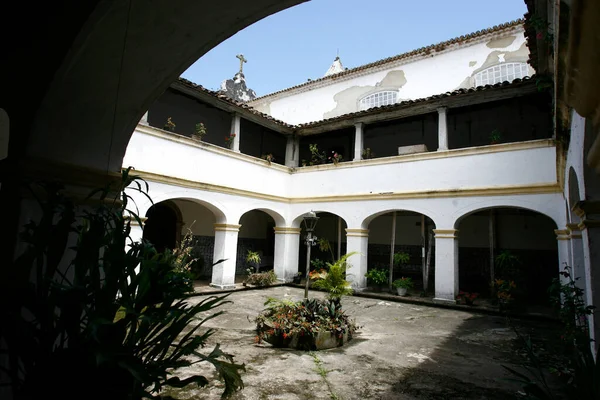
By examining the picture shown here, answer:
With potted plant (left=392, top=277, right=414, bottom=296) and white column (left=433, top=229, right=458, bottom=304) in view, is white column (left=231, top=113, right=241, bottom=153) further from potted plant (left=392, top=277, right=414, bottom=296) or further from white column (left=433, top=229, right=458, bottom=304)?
white column (left=433, top=229, right=458, bottom=304)

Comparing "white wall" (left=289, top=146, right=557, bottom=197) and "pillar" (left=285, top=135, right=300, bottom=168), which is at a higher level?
"pillar" (left=285, top=135, right=300, bottom=168)

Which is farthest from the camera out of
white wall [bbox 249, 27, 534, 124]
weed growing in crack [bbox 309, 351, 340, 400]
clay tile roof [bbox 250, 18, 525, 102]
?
white wall [bbox 249, 27, 534, 124]

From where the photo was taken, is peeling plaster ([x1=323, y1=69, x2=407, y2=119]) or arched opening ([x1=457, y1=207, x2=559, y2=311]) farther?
peeling plaster ([x1=323, y1=69, x2=407, y2=119])

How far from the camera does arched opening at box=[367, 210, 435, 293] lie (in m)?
14.0

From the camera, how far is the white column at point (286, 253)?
517 inches

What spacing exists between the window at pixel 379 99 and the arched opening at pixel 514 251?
616 centimetres

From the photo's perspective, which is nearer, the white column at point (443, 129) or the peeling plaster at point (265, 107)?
the white column at point (443, 129)

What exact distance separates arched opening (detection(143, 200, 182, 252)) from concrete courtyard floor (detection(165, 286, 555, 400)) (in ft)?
19.8

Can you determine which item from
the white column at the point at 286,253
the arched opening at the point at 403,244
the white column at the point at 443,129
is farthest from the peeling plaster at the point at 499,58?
the white column at the point at 286,253

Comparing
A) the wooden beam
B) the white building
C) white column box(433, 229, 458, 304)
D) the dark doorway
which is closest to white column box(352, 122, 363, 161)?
the white building

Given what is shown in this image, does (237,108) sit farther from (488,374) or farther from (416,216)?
(488,374)

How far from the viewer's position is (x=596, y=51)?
122 centimetres

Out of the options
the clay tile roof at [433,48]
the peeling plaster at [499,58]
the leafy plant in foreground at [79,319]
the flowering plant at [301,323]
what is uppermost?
the clay tile roof at [433,48]

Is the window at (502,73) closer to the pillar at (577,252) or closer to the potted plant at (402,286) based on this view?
the potted plant at (402,286)
